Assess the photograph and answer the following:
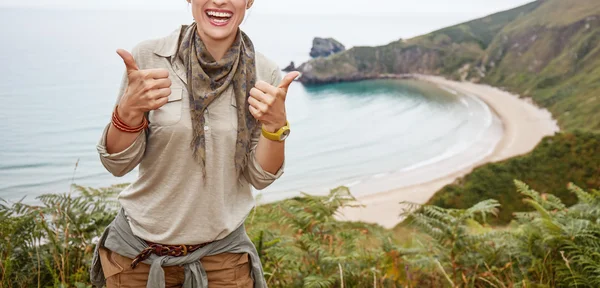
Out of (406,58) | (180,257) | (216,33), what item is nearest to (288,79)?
(216,33)

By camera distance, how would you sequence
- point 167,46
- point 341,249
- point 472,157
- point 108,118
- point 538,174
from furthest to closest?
point 108,118
point 472,157
point 538,174
point 341,249
point 167,46

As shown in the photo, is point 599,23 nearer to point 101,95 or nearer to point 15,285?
point 101,95

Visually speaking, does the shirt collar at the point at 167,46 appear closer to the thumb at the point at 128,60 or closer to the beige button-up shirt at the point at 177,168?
the beige button-up shirt at the point at 177,168

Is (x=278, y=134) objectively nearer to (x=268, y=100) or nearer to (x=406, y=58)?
(x=268, y=100)

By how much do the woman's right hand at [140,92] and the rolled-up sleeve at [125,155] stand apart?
0.31 feet

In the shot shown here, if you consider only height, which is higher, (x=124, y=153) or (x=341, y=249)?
(x=124, y=153)

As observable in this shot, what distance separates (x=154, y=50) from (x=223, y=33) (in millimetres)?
308

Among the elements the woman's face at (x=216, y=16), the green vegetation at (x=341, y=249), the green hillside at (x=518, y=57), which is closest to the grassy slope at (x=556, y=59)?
the green hillside at (x=518, y=57)

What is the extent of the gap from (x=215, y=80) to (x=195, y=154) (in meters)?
0.35

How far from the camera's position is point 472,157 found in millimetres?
48125

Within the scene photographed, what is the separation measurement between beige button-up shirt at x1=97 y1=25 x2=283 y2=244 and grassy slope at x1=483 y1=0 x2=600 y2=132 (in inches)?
2414

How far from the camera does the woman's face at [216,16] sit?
2078 mm

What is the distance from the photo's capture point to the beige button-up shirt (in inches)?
78.7

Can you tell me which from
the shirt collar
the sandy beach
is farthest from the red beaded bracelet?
the sandy beach
